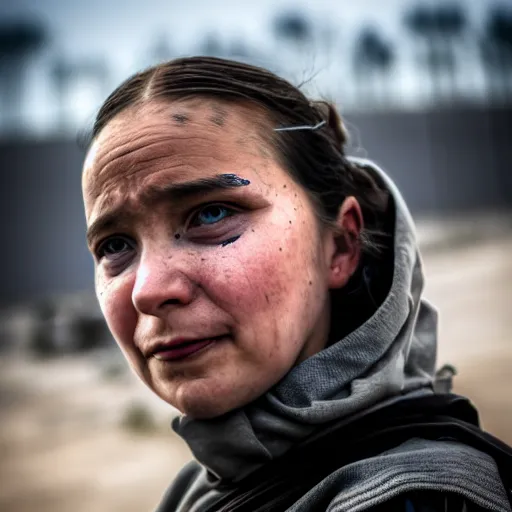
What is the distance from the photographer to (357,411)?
1347 millimetres

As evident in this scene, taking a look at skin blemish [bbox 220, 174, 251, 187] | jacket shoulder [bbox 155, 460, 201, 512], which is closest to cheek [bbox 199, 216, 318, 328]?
skin blemish [bbox 220, 174, 251, 187]

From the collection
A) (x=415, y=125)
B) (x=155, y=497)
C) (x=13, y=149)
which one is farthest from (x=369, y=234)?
(x=415, y=125)

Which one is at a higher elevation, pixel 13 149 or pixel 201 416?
pixel 13 149

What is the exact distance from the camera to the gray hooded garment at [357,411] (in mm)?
1117

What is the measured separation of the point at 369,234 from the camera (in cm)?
161

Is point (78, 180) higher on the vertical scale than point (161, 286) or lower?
higher

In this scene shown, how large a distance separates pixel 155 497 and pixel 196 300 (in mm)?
5090

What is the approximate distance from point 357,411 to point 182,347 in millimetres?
423

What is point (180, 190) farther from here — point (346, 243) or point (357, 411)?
point (357, 411)

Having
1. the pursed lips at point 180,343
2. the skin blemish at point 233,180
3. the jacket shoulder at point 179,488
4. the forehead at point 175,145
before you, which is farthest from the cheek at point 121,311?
the jacket shoulder at point 179,488

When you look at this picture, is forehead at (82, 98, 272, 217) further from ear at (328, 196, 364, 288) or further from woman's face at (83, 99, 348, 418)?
ear at (328, 196, 364, 288)

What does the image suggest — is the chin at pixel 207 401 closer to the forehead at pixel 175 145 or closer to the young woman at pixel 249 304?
the young woman at pixel 249 304

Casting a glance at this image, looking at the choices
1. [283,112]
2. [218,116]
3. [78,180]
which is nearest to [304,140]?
[283,112]

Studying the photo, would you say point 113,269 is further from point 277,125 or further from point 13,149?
point 13,149
